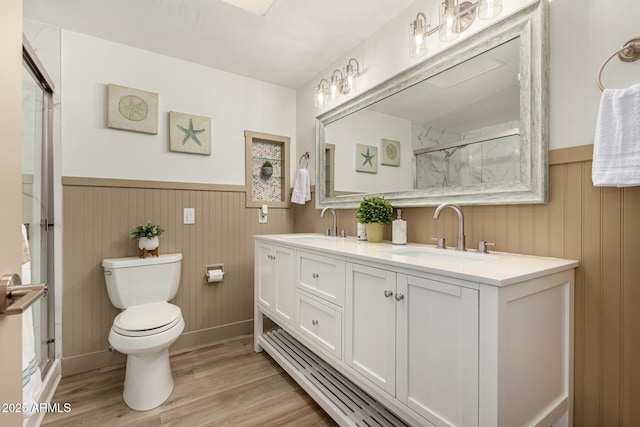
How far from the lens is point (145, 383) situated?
1.64 m

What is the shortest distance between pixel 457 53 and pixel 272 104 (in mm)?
1728

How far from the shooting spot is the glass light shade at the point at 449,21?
1447mm

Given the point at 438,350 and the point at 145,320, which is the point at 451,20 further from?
the point at 145,320

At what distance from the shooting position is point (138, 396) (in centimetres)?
162

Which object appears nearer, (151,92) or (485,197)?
(485,197)

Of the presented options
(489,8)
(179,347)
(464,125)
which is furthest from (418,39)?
(179,347)

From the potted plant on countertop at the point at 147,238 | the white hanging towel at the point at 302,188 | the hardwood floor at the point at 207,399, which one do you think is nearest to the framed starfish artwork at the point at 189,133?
the potted plant on countertop at the point at 147,238

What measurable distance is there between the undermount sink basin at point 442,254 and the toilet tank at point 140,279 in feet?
5.16

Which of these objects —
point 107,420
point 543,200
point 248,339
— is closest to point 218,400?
point 107,420

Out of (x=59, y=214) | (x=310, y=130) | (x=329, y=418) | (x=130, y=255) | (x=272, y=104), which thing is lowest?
(x=329, y=418)

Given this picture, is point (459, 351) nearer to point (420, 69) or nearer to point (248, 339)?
point (420, 69)

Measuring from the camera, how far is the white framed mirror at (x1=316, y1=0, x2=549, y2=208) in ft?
4.01

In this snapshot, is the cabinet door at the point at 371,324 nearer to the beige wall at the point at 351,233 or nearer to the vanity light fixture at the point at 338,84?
the beige wall at the point at 351,233

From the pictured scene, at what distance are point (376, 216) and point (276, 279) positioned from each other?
806 mm
